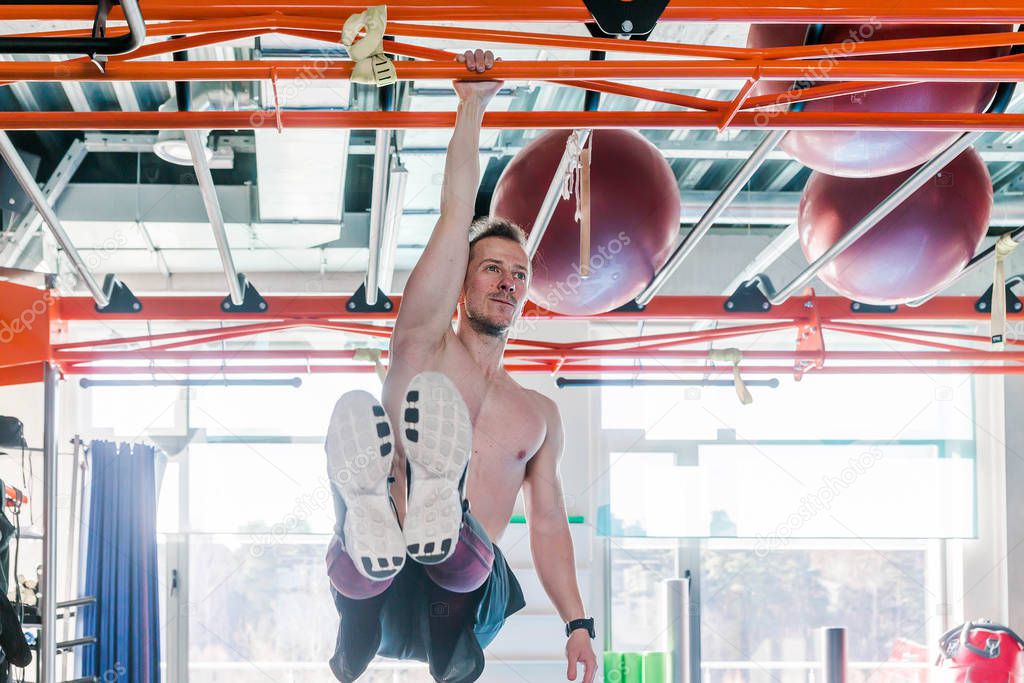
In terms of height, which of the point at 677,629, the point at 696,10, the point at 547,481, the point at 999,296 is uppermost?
the point at 696,10

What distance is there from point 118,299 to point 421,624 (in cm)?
189

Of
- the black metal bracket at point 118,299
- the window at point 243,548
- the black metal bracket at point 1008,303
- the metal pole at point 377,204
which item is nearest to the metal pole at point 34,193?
the black metal bracket at point 118,299

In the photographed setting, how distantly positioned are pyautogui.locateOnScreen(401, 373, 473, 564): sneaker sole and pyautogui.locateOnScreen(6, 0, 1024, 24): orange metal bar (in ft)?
2.39

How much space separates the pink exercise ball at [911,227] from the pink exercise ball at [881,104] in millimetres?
684

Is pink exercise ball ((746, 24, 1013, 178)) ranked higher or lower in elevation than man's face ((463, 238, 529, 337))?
higher

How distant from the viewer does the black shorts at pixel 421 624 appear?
2436 millimetres

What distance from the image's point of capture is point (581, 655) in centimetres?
262

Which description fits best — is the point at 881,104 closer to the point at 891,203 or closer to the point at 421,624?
the point at 891,203

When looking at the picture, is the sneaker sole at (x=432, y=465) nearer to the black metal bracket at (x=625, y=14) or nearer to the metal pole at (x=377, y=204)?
the metal pole at (x=377, y=204)

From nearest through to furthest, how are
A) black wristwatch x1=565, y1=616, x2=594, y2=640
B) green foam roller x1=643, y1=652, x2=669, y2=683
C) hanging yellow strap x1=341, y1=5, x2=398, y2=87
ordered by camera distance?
hanging yellow strap x1=341, y1=5, x2=398, y2=87, black wristwatch x1=565, y1=616, x2=594, y2=640, green foam roller x1=643, y1=652, x2=669, y2=683

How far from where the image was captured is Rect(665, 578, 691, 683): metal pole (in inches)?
273
